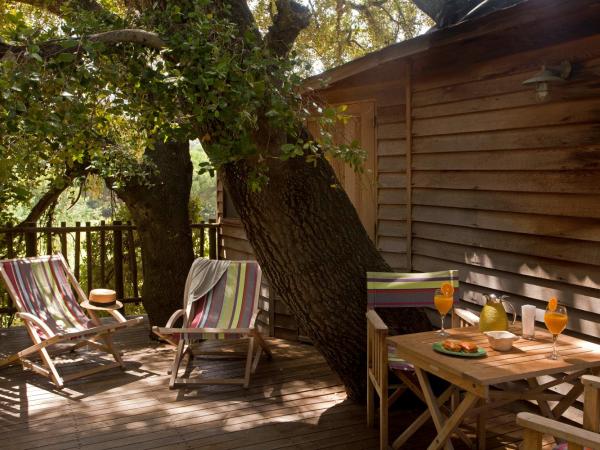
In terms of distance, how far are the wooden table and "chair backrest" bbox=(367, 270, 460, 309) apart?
0.62 metres

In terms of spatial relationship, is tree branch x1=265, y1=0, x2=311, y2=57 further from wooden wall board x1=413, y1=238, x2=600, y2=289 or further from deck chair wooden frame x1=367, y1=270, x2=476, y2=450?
wooden wall board x1=413, y1=238, x2=600, y2=289

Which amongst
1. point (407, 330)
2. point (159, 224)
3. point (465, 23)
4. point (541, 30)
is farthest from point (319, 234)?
point (159, 224)

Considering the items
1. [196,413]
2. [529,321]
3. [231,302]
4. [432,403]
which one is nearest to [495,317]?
[529,321]

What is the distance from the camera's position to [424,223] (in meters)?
5.35

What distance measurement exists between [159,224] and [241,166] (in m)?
2.83

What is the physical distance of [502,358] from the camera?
3.02 metres

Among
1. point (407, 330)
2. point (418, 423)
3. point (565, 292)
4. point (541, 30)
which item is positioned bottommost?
point (418, 423)

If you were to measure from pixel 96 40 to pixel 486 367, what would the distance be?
2.48 metres

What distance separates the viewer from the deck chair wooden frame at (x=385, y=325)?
368 cm

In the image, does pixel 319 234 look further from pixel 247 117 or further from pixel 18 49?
pixel 18 49

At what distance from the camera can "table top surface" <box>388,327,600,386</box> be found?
2799mm

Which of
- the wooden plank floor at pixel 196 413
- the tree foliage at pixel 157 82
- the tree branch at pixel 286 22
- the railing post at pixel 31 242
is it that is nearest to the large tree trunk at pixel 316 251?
the tree foliage at pixel 157 82

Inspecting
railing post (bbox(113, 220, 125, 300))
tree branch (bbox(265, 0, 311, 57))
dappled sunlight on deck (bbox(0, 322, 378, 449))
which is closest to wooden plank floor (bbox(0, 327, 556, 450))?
dappled sunlight on deck (bbox(0, 322, 378, 449))

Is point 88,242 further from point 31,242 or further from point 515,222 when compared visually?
point 515,222
